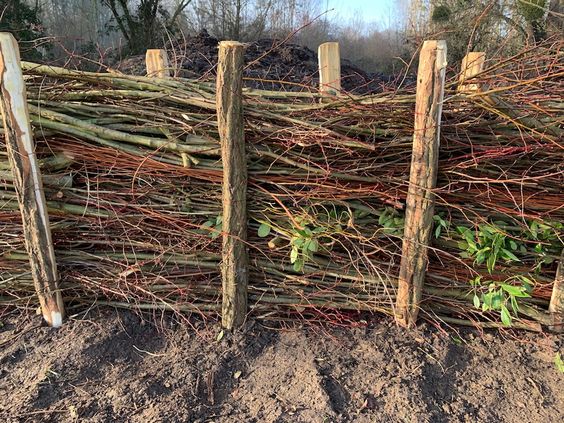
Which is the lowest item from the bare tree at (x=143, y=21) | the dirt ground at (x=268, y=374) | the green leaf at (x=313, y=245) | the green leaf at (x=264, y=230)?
the dirt ground at (x=268, y=374)

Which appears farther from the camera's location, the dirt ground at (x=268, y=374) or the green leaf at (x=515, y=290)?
the green leaf at (x=515, y=290)

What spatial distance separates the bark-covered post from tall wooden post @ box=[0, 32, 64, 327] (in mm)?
1148

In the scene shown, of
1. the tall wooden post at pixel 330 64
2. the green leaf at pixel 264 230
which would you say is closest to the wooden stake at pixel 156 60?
the tall wooden post at pixel 330 64

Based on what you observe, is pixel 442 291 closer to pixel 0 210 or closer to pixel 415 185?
pixel 415 185

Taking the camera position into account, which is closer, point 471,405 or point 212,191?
point 471,405

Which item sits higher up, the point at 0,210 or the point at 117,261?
the point at 0,210

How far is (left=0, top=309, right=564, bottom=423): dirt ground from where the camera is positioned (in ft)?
7.69

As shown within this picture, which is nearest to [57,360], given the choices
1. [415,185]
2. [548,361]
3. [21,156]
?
[21,156]

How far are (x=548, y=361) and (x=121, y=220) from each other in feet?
9.29

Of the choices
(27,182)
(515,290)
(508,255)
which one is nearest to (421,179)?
(508,255)

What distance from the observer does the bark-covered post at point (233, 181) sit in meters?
2.43

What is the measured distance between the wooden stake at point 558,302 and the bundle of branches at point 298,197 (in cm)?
6

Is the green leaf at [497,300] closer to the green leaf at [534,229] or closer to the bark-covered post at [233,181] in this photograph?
the green leaf at [534,229]

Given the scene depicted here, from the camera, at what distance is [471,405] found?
7.89 ft
